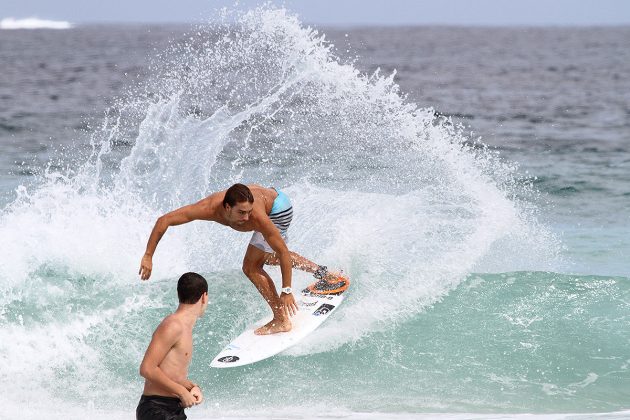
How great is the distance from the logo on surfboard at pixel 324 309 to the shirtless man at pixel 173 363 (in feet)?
11.7

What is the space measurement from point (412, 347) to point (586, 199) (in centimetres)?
937

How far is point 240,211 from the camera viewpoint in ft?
21.9

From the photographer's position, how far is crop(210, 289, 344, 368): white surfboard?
7.95 m

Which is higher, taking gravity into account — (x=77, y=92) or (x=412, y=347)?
(x=77, y=92)

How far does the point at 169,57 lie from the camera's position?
202 feet

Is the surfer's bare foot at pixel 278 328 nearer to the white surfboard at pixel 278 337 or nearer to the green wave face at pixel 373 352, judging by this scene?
the white surfboard at pixel 278 337

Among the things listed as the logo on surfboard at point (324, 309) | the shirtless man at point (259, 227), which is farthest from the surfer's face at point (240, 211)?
the logo on surfboard at point (324, 309)

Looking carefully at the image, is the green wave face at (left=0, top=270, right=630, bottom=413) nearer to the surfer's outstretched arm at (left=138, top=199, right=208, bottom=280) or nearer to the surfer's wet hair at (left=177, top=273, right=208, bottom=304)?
the surfer's outstretched arm at (left=138, top=199, right=208, bottom=280)

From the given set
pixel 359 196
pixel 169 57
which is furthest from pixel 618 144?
pixel 169 57

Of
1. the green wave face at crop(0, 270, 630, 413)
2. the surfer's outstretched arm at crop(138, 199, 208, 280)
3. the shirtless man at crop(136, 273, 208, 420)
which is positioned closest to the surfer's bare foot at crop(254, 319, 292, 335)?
the green wave face at crop(0, 270, 630, 413)

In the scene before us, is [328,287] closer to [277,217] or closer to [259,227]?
[277,217]

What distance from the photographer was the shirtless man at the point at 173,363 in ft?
16.4

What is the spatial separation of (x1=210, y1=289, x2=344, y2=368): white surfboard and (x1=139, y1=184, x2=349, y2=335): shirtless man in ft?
0.35

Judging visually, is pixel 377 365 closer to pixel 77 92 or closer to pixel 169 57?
pixel 77 92
